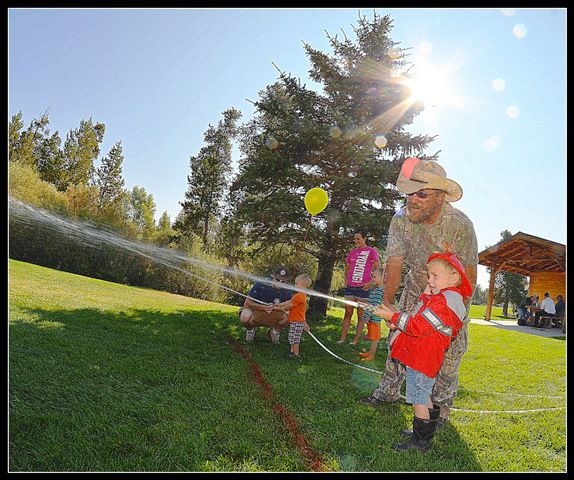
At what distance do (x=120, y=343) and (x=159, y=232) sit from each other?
783 inches

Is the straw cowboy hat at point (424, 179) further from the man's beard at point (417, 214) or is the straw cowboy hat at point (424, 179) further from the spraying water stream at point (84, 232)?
the spraying water stream at point (84, 232)

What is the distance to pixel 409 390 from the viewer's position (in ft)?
9.77

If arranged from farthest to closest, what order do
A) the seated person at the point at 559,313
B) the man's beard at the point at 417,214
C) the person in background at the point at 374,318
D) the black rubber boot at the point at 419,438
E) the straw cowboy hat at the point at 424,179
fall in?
the seated person at the point at 559,313
the person in background at the point at 374,318
the man's beard at the point at 417,214
the straw cowboy hat at the point at 424,179
the black rubber boot at the point at 419,438

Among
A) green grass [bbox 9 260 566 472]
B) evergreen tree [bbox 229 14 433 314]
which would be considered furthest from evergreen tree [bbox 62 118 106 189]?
green grass [bbox 9 260 566 472]

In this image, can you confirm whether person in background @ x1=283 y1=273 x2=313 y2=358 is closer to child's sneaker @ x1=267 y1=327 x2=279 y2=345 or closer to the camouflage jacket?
child's sneaker @ x1=267 y1=327 x2=279 y2=345

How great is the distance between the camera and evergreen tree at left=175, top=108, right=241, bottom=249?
21969 millimetres

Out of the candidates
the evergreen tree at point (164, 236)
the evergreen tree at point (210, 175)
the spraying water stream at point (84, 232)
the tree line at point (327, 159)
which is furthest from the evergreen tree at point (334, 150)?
the evergreen tree at point (164, 236)

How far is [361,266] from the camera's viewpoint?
680cm

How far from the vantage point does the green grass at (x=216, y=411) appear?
2.61 meters

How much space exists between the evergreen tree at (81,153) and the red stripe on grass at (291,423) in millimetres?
20321

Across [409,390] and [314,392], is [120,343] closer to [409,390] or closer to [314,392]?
[314,392]

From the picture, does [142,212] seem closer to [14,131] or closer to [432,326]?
[14,131]

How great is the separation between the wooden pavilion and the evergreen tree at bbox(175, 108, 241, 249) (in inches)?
538
